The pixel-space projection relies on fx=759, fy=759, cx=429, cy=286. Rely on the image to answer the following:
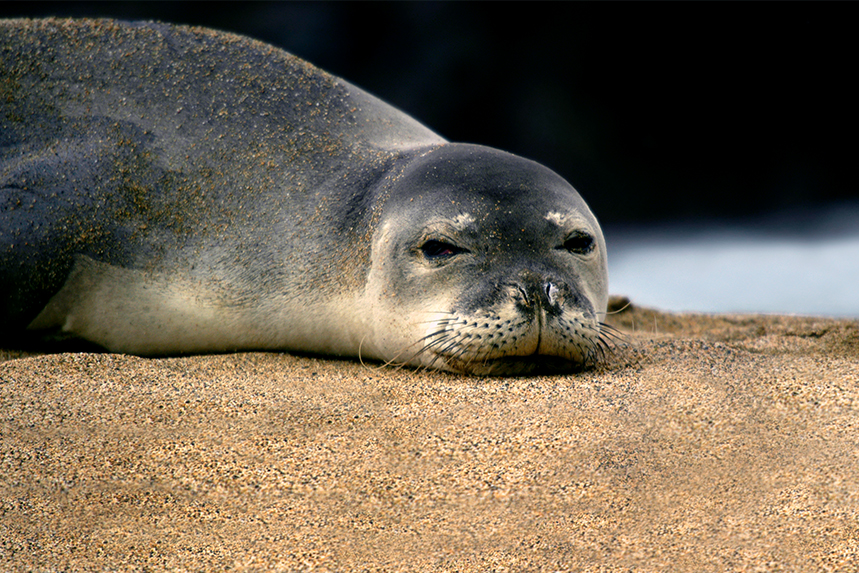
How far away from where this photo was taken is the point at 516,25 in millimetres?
6719

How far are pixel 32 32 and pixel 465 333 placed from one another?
7.66ft

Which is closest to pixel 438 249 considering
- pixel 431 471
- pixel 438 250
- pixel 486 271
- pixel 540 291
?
pixel 438 250

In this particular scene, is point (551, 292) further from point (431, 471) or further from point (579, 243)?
point (431, 471)

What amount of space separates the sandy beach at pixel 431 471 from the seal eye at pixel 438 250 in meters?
0.43

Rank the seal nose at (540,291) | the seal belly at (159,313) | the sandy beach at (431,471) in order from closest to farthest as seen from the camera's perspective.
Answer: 1. the sandy beach at (431,471)
2. the seal nose at (540,291)
3. the seal belly at (159,313)

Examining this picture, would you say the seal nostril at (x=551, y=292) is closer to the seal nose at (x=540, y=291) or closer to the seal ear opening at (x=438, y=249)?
the seal nose at (x=540, y=291)

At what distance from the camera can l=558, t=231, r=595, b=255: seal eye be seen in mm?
2487

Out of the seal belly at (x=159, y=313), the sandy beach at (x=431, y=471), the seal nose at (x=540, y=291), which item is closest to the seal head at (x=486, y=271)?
the seal nose at (x=540, y=291)

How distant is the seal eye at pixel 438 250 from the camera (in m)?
2.43

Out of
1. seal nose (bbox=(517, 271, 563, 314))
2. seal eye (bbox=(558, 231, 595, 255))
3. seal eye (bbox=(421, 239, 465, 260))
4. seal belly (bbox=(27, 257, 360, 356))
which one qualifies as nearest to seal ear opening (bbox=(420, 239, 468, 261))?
seal eye (bbox=(421, 239, 465, 260))

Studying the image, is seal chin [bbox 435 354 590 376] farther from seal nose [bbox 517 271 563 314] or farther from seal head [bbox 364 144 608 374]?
seal nose [bbox 517 271 563 314]

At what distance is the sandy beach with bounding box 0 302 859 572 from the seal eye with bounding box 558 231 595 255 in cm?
46

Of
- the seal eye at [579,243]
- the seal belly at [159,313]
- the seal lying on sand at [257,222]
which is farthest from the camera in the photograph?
the seal belly at [159,313]

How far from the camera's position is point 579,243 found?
2529 millimetres
